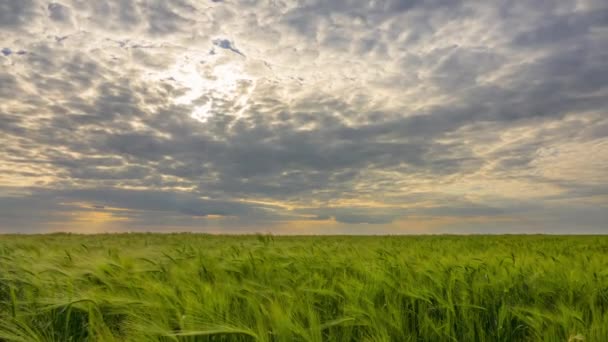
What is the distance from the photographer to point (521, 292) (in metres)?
3.84

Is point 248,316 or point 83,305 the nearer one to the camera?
point 248,316

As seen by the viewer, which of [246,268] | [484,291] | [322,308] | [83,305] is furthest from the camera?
[246,268]

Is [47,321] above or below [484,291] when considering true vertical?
below

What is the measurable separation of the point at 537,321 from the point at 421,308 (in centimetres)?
79

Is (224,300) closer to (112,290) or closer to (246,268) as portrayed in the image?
(112,290)

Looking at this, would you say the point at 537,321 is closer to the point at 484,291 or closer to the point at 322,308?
the point at 484,291

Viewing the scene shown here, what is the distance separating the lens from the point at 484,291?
348 centimetres

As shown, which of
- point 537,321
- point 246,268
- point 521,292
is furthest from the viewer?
point 246,268

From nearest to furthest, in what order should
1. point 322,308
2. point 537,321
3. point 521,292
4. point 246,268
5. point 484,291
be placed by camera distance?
point 537,321 < point 322,308 < point 484,291 < point 521,292 < point 246,268

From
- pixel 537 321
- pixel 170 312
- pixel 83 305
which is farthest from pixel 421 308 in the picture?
pixel 83 305

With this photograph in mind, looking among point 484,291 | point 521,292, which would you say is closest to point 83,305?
point 484,291

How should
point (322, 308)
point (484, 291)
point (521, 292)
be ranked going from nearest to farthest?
point (322, 308) → point (484, 291) → point (521, 292)

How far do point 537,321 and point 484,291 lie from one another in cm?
74

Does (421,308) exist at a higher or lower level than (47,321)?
higher
